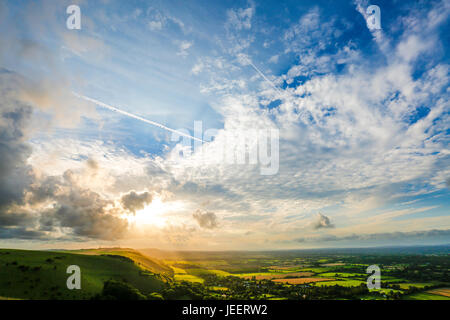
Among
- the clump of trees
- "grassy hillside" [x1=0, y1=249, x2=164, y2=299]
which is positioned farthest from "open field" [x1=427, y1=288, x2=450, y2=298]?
"grassy hillside" [x1=0, y1=249, x2=164, y2=299]

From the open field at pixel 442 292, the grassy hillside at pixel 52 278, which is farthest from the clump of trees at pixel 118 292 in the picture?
the open field at pixel 442 292

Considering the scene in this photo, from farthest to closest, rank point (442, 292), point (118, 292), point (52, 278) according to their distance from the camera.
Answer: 1. point (442, 292)
2. point (52, 278)
3. point (118, 292)

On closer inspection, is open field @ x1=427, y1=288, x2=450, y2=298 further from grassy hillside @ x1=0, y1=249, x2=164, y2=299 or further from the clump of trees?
grassy hillside @ x1=0, y1=249, x2=164, y2=299

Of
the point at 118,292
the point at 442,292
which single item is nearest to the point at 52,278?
the point at 118,292

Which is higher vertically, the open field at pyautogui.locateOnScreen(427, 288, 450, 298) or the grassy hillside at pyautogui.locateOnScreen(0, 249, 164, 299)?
the grassy hillside at pyautogui.locateOnScreen(0, 249, 164, 299)

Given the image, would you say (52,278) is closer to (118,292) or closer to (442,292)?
(118,292)

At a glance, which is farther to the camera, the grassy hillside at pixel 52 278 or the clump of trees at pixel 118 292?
the clump of trees at pixel 118 292

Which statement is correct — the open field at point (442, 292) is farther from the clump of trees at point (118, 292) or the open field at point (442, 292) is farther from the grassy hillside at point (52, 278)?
the grassy hillside at point (52, 278)

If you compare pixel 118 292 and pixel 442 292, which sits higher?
pixel 118 292

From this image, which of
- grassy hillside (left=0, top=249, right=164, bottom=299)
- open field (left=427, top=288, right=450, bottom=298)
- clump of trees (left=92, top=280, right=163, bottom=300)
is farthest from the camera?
open field (left=427, top=288, right=450, bottom=298)

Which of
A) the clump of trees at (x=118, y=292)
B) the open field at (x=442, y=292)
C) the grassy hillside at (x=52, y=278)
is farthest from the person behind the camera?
the open field at (x=442, y=292)
